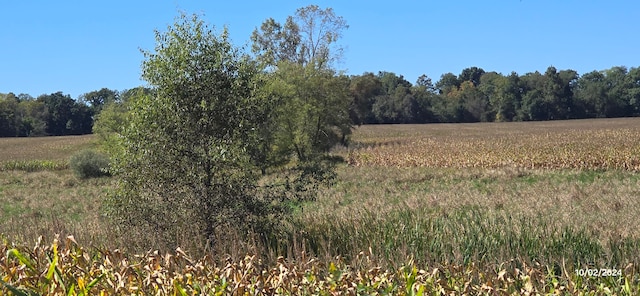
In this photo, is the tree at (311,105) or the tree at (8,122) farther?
the tree at (8,122)

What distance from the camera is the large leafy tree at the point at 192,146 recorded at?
27.8ft

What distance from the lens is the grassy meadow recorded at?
3.79m

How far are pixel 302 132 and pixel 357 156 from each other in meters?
4.60

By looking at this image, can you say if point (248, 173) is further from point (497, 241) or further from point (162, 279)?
point (162, 279)

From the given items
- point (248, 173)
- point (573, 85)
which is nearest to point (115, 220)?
point (248, 173)

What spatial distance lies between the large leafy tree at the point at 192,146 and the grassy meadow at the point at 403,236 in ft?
1.94

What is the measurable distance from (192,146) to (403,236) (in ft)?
10.7

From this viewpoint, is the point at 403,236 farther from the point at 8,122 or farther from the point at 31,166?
the point at 8,122
